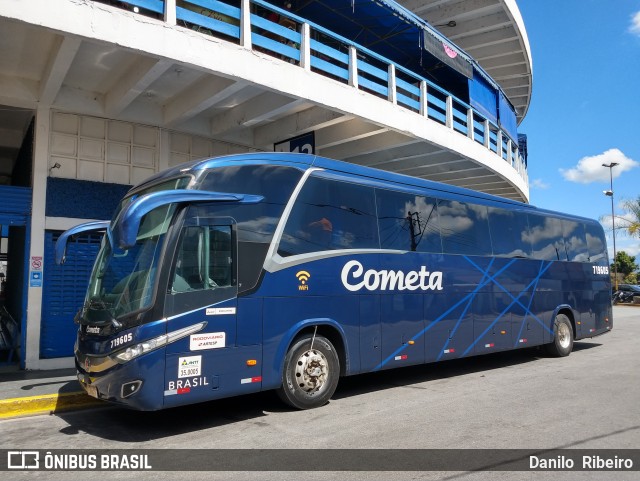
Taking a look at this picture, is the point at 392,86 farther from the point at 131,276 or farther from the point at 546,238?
→ the point at 131,276

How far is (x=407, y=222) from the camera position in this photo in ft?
28.8

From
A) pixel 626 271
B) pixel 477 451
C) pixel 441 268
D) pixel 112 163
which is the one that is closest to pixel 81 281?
pixel 112 163

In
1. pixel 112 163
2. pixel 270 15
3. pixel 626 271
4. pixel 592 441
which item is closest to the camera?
pixel 592 441

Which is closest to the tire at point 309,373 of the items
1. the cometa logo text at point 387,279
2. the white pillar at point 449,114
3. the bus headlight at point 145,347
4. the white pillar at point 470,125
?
the cometa logo text at point 387,279

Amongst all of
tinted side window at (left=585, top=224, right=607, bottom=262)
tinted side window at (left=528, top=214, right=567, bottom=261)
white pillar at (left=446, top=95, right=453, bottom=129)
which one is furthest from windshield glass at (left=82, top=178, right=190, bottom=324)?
tinted side window at (left=585, top=224, right=607, bottom=262)

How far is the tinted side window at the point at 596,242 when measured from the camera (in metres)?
13.8

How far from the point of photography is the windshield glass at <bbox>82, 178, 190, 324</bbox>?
19.2 feet

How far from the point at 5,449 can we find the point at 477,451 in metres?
4.94

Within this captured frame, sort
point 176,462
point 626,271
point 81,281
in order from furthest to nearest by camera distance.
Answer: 1. point 626,271
2. point 81,281
3. point 176,462

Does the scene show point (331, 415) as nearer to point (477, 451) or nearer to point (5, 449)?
point (477, 451)

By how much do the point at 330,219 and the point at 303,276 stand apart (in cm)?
100

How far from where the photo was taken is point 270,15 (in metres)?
12.5

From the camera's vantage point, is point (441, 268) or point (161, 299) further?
point (441, 268)

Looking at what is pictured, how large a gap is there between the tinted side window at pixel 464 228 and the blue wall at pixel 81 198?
6.84 m
